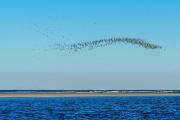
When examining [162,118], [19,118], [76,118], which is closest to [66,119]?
[76,118]

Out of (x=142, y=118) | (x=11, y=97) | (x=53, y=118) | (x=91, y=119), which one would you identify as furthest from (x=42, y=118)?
(x=11, y=97)

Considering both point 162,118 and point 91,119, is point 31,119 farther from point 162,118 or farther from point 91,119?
point 162,118

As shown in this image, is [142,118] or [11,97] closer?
[142,118]

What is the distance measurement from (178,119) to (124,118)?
636 cm

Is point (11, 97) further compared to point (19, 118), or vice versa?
point (11, 97)

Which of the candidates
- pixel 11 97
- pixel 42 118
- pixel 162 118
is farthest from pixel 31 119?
pixel 11 97

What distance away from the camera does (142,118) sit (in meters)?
65.3

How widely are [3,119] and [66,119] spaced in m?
7.34

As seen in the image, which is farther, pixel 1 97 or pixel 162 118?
pixel 1 97

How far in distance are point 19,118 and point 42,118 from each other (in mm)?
2752

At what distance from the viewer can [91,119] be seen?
63.7 m

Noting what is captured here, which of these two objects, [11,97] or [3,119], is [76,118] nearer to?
[3,119]

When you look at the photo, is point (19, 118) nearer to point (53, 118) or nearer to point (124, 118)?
point (53, 118)

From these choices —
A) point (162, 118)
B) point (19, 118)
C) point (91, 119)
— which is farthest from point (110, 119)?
point (19, 118)
